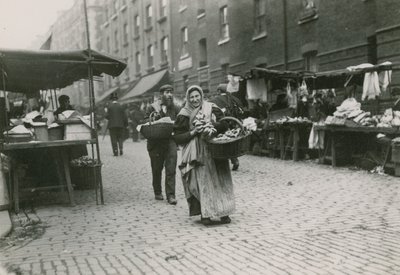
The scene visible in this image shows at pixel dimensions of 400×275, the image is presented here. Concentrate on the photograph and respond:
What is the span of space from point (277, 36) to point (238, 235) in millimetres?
16830

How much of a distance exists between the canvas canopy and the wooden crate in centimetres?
106

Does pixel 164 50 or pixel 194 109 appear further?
pixel 164 50

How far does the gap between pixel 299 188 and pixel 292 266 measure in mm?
5089

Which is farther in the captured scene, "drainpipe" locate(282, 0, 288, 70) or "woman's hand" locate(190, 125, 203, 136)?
"drainpipe" locate(282, 0, 288, 70)

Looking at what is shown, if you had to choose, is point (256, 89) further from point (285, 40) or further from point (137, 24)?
point (137, 24)

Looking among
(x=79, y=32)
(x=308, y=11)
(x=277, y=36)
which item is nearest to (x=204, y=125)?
(x=308, y=11)

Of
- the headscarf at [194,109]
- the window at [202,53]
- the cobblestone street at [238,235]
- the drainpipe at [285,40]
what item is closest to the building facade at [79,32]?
the window at [202,53]

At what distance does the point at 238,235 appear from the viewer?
6.19 meters

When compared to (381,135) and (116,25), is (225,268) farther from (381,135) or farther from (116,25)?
(116,25)

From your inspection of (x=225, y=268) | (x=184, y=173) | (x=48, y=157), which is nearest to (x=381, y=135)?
(x=184, y=173)

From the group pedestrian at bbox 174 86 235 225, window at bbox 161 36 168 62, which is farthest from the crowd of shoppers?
window at bbox 161 36 168 62

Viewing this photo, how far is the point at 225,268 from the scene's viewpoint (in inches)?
190

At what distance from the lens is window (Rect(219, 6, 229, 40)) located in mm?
26609

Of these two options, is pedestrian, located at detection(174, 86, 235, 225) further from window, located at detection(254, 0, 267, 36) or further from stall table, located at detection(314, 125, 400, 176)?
window, located at detection(254, 0, 267, 36)
